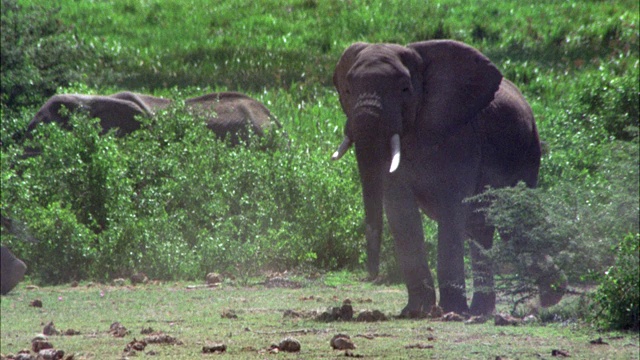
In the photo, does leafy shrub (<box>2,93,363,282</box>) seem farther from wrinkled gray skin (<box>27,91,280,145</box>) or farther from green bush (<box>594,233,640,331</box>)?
green bush (<box>594,233,640,331</box>)

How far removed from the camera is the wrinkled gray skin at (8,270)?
5.82ft

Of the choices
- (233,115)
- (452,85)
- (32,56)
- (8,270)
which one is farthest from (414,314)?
(32,56)

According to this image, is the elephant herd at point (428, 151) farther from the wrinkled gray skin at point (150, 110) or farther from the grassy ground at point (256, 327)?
the wrinkled gray skin at point (150, 110)

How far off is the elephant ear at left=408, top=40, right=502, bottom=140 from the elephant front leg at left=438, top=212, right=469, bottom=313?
2.28 ft

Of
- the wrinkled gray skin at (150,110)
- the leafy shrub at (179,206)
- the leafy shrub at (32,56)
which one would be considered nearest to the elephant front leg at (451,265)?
the leafy shrub at (179,206)

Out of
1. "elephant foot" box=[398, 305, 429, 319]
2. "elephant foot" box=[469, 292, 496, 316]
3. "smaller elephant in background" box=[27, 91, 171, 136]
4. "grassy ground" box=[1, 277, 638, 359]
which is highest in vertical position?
"smaller elephant in background" box=[27, 91, 171, 136]

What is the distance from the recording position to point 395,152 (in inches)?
274

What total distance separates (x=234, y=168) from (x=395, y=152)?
4726 millimetres

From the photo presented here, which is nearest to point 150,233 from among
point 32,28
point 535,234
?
point 535,234

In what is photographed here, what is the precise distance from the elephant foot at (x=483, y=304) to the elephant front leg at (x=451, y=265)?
0.23 m

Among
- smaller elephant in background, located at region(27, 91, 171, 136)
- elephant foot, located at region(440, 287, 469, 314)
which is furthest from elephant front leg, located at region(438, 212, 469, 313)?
smaller elephant in background, located at region(27, 91, 171, 136)

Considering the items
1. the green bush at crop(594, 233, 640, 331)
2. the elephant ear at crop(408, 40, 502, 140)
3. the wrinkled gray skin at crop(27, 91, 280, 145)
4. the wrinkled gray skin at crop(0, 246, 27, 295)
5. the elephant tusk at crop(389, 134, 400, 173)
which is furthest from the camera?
the wrinkled gray skin at crop(27, 91, 280, 145)

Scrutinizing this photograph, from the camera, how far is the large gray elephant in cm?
708

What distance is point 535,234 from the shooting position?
6.76 meters
